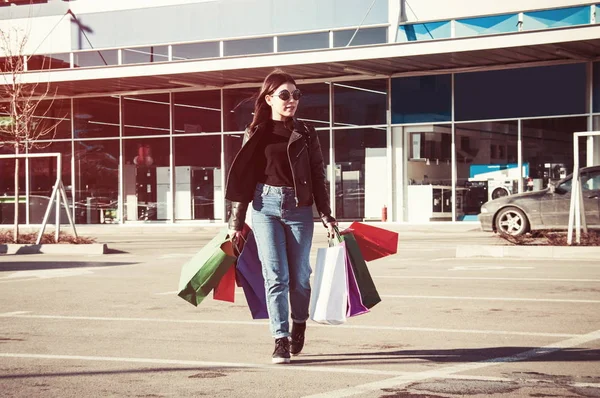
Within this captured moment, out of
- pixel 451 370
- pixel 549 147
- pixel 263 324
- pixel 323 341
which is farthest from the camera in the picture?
pixel 549 147

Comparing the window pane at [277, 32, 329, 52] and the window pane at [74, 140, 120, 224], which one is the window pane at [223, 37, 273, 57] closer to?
the window pane at [277, 32, 329, 52]

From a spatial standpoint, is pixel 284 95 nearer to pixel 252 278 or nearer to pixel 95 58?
pixel 252 278

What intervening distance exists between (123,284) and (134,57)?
1637 centimetres


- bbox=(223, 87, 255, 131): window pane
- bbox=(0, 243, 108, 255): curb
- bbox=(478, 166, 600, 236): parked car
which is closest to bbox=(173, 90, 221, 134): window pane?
bbox=(223, 87, 255, 131): window pane

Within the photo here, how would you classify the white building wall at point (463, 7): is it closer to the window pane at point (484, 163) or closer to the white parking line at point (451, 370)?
the window pane at point (484, 163)

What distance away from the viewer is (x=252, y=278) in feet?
22.6

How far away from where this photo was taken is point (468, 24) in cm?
2473

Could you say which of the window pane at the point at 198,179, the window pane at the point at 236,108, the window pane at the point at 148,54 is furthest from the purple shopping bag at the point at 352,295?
the window pane at the point at 198,179

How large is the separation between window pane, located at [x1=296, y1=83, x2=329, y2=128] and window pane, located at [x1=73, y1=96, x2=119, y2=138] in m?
6.05

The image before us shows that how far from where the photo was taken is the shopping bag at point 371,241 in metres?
7.12

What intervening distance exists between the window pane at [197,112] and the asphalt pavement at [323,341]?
15.9 meters

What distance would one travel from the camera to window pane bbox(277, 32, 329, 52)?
2656 centimetres

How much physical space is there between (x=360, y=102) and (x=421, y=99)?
1.72 metres

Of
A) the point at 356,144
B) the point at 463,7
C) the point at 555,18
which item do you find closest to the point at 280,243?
the point at 555,18
